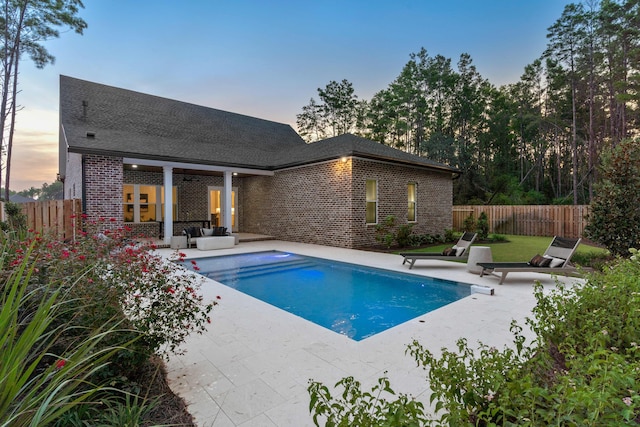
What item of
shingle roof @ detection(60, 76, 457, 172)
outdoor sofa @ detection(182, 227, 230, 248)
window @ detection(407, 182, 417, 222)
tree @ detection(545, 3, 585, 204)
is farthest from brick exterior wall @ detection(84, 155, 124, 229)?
tree @ detection(545, 3, 585, 204)

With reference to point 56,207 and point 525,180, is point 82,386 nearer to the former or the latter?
point 56,207

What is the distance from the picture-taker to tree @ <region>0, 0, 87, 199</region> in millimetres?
15711

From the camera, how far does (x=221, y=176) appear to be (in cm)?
1638

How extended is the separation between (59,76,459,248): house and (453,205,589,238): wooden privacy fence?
13.2 feet

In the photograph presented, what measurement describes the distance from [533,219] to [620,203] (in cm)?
1093

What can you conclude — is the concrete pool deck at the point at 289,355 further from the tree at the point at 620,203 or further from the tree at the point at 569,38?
the tree at the point at 569,38

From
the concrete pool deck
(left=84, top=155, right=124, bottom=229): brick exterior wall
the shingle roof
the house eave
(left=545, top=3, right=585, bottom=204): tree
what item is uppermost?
(left=545, top=3, right=585, bottom=204): tree

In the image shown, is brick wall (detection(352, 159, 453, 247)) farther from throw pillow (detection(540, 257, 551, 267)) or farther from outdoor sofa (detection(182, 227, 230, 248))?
throw pillow (detection(540, 257, 551, 267))

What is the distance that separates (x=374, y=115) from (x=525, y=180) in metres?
16.8

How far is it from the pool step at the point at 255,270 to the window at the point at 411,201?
676cm

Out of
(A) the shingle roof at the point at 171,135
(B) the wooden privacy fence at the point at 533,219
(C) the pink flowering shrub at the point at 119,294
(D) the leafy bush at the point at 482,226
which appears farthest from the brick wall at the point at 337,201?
(C) the pink flowering shrub at the point at 119,294

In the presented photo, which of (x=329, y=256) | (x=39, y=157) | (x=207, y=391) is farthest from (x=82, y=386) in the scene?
(x=39, y=157)

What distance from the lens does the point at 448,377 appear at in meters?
1.58

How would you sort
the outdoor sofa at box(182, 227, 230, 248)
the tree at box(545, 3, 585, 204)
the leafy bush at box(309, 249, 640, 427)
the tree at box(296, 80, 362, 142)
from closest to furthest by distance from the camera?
the leafy bush at box(309, 249, 640, 427) < the outdoor sofa at box(182, 227, 230, 248) < the tree at box(545, 3, 585, 204) < the tree at box(296, 80, 362, 142)
